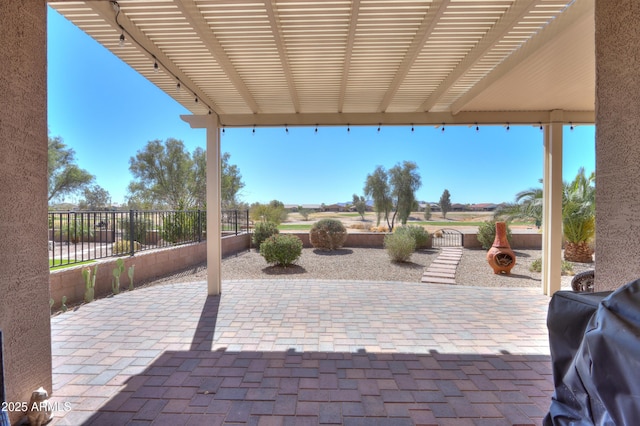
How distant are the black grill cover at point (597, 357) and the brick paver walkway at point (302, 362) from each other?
120 cm

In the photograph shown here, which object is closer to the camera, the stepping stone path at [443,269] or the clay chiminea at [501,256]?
the stepping stone path at [443,269]

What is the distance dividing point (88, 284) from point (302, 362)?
14.1 feet

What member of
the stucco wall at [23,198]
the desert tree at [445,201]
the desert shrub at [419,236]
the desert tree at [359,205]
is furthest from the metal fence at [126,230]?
the desert tree at [445,201]

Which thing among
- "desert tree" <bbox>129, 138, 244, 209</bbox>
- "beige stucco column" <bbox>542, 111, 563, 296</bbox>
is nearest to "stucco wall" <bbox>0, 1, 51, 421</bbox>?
"beige stucco column" <bbox>542, 111, 563, 296</bbox>

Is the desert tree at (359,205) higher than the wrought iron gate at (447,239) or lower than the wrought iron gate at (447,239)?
higher

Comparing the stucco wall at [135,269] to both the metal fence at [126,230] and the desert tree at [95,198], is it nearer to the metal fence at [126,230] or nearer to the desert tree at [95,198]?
the metal fence at [126,230]

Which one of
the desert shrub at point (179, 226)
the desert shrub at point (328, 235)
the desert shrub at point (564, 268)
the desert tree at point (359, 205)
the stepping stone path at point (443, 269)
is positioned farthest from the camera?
the desert tree at point (359, 205)

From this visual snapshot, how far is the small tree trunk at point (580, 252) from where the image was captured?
9344mm

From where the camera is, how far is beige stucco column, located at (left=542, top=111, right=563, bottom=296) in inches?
213

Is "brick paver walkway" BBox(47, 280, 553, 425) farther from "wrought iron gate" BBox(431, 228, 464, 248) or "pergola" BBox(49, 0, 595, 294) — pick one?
"wrought iron gate" BBox(431, 228, 464, 248)

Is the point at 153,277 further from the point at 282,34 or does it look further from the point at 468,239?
the point at 468,239

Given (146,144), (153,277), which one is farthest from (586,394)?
(146,144)

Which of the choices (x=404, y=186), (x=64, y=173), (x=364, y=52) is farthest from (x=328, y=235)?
(x=64, y=173)

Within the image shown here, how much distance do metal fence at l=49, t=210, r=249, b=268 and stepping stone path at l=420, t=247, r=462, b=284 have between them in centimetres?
682
